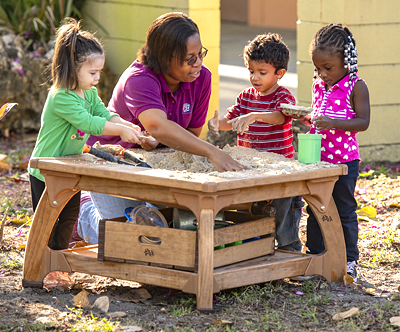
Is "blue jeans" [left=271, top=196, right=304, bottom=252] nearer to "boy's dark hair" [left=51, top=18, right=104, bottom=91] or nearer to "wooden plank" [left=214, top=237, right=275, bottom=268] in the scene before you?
"wooden plank" [left=214, top=237, right=275, bottom=268]

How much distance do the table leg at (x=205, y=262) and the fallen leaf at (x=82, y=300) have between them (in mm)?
526

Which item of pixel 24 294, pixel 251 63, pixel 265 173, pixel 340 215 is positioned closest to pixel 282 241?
pixel 340 215

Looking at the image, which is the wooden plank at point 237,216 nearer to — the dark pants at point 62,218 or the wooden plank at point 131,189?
the wooden plank at point 131,189

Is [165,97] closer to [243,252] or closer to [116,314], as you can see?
[243,252]

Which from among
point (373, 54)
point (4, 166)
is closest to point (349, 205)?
point (373, 54)

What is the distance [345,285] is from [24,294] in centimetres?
154

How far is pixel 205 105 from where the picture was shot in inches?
141

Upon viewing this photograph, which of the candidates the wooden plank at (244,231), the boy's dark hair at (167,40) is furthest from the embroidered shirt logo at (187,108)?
the wooden plank at (244,231)

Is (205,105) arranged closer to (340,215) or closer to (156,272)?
(340,215)

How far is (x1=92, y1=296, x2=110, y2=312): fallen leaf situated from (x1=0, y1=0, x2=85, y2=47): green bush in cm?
436

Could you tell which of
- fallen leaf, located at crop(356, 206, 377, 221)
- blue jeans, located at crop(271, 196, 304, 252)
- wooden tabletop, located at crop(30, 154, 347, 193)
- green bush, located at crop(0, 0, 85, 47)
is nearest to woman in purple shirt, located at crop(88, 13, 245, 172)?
wooden tabletop, located at crop(30, 154, 347, 193)

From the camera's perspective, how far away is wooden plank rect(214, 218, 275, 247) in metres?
2.58

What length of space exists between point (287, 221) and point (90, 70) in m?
1.29

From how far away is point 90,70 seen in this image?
286 centimetres
